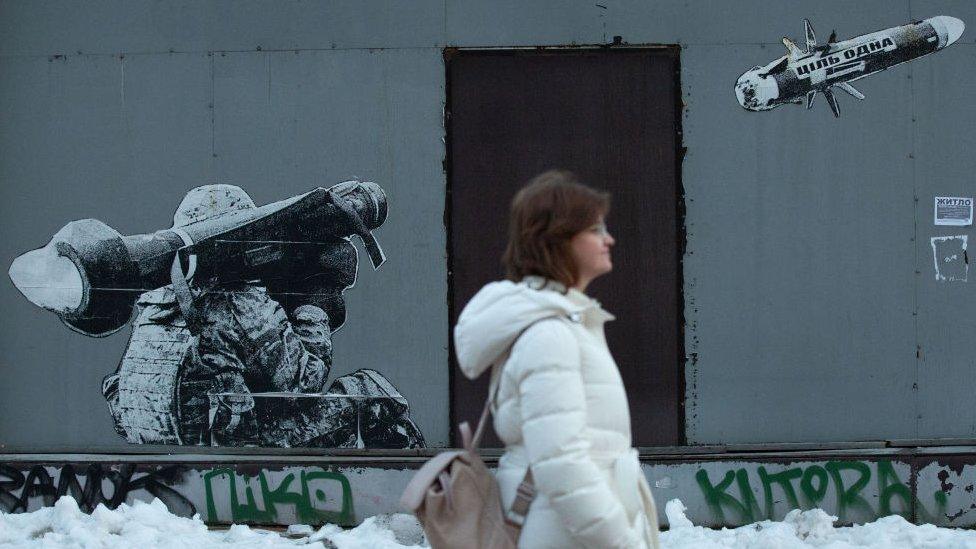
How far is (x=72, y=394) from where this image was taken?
6.98 m

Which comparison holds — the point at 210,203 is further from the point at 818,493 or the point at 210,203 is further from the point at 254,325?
the point at 818,493

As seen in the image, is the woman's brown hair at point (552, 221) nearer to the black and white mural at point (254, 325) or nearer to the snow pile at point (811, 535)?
the snow pile at point (811, 535)

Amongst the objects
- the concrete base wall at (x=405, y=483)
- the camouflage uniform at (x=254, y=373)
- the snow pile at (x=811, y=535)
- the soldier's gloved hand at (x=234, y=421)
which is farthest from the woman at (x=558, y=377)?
the soldier's gloved hand at (x=234, y=421)

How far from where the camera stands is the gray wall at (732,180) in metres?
6.84

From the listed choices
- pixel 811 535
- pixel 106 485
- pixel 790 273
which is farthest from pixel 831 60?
pixel 106 485

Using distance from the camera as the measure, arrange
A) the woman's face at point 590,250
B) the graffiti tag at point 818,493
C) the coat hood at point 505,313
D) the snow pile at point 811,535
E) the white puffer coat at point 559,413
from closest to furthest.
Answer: the white puffer coat at point 559,413
the coat hood at point 505,313
the woman's face at point 590,250
the snow pile at point 811,535
the graffiti tag at point 818,493

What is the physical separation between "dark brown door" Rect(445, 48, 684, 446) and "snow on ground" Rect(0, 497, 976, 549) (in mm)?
721

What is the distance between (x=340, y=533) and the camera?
6.56 meters

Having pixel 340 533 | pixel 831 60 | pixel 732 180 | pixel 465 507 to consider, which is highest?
pixel 831 60

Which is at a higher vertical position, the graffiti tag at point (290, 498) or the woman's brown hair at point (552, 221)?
the woman's brown hair at point (552, 221)

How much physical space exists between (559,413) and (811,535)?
414 cm

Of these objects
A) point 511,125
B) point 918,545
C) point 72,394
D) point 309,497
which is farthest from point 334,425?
point 918,545

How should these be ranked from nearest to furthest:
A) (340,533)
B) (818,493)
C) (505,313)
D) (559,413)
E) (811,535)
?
(559,413), (505,313), (811,535), (340,533), (818,493)

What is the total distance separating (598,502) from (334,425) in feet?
14.2
